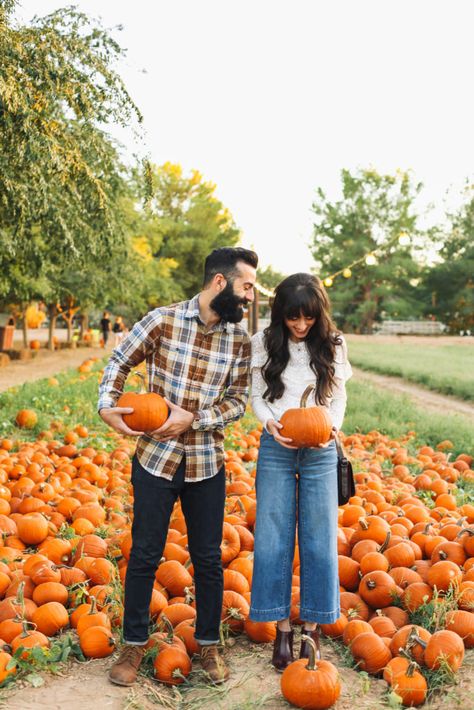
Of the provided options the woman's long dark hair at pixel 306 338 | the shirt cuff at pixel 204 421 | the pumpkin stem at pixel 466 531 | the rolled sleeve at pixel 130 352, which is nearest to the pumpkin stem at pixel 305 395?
the woman's long dark hair at pixel 306 338

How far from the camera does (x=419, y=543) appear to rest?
423cm

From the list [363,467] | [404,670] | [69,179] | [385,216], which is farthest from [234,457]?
[385,216]

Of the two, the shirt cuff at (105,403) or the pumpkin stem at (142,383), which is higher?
the pumpkin stem at (142,383)

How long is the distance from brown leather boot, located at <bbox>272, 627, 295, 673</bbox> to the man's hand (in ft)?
3.51

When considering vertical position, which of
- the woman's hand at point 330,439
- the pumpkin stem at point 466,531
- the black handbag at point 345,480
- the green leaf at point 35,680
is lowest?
the green leaf at point 35,680

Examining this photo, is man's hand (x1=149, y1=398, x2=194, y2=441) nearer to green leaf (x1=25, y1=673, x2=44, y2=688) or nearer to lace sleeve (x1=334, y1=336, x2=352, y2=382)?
lace sleeve (x1=334, y1=336, x2=352, y2=382)

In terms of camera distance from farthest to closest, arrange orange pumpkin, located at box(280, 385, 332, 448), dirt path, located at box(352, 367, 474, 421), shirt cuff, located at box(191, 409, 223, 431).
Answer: dirt path, located at box(352, 367, 474, 421)
shirt cuff, located at box(191, 409, 223, 431)
orange pumpkin, located at box(280, 385, 332, 448)

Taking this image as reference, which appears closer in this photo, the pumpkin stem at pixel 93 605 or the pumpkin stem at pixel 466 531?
the pumpkin stem at pixel 93 605

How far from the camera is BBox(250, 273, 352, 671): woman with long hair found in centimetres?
312

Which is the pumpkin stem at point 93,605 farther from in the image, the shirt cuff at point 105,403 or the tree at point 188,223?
the tree at point 188,223

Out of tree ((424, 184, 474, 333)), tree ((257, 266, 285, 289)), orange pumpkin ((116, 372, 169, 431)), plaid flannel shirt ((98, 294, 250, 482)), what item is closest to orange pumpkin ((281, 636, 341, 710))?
plaid flannel shirt ((98, 294, 250, 482))

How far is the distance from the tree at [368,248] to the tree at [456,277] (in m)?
1.88

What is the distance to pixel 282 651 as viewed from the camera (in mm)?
3098

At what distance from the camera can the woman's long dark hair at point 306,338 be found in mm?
3109
